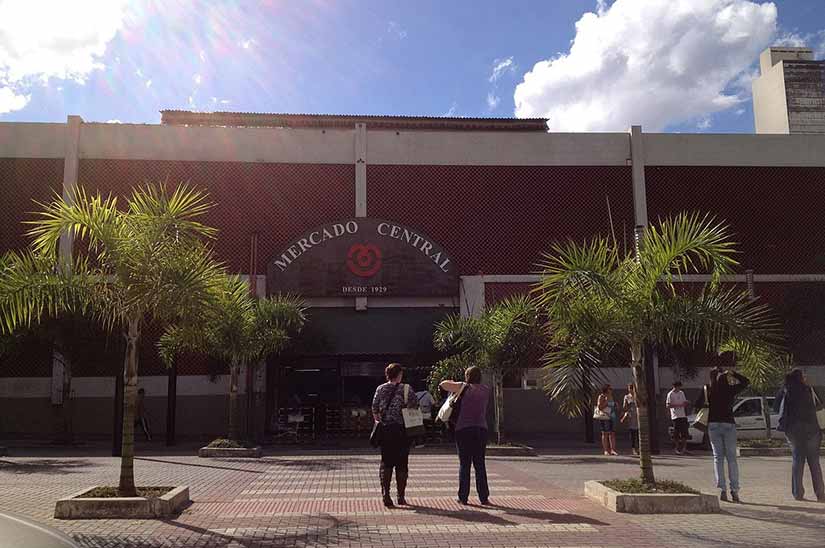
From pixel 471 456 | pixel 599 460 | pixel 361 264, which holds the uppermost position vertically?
pixel 361 264

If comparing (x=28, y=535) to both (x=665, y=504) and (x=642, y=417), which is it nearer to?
(x=665, y=504)

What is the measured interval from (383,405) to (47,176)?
21368 millimetres

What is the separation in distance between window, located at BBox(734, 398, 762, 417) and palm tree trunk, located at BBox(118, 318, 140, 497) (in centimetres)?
1696

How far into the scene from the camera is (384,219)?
25828 mm

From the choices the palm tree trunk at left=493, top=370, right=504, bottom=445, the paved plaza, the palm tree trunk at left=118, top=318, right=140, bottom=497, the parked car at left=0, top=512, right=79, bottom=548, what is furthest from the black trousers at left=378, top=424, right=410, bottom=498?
the palm tree trunk at left=493, top=370, right=504, bottom=445

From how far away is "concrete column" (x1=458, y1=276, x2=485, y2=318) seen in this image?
1011 inches

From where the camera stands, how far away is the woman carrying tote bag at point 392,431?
8.88 metres

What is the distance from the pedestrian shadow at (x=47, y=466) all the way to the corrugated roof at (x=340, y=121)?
1998 centimetres

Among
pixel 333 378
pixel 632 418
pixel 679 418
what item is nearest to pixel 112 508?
pixel 632 418

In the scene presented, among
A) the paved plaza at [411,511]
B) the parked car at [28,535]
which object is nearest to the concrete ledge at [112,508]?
the paved plaza at [411,511]

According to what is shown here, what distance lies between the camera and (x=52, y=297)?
8.83 meters

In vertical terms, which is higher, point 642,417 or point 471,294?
point 471,294

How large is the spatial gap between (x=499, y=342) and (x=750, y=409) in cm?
842

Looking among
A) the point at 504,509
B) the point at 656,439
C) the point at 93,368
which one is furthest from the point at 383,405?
the point at 93,368
